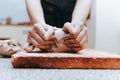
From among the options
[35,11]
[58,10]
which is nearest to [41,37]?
[35,11]

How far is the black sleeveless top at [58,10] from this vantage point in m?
1.08

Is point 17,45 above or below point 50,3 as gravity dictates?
below

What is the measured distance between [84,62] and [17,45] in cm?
36

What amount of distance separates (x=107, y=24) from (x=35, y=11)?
92 cm

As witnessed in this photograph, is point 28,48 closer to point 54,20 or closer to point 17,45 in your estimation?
point 17,45

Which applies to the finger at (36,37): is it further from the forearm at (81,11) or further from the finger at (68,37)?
the forearm at (81,11)

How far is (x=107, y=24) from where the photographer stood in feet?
5.74

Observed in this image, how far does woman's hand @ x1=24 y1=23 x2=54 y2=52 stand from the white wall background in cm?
107

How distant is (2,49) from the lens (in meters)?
0.85

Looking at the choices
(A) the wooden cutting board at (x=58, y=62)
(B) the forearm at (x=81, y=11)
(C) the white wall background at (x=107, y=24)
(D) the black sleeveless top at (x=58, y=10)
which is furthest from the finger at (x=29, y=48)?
(C) the white wall background at (x=107, y=24)

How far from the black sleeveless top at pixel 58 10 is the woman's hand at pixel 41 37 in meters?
0.38

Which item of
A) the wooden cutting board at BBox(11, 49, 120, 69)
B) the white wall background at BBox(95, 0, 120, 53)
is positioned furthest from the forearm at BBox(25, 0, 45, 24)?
the white wall background at BBox(95, 0, 120, 53)

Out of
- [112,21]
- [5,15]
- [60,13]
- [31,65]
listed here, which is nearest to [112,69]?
[31,65]

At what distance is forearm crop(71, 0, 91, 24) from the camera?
92 cm
